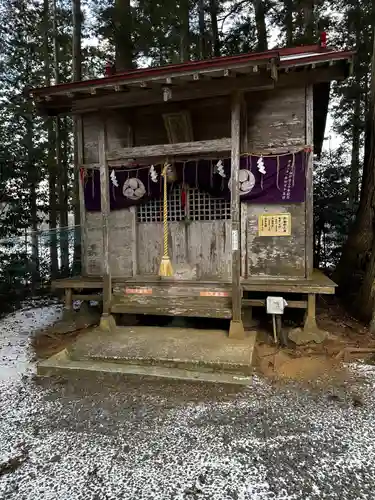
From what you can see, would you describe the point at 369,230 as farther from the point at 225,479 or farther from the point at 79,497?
the point at 79,497

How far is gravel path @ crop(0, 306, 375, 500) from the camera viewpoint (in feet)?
7.40

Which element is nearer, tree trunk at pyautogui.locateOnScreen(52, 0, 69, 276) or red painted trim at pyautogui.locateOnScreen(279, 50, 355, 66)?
red painted trim at pyautogui.locateOnScreen(279, 50, 355, 66)

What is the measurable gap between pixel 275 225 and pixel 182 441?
3611mm

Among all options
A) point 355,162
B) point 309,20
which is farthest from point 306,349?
point 309,20

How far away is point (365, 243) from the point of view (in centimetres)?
666

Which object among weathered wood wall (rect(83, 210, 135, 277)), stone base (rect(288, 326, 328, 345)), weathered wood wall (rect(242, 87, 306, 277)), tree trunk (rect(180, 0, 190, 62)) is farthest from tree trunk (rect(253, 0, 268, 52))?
stone base (rect(288, 326, 328, 345))

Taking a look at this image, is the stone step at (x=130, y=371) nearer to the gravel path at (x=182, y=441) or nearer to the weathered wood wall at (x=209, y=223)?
the gravel path at (x=182, y=441)

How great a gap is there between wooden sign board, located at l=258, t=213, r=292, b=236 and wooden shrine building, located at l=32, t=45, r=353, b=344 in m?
0.02

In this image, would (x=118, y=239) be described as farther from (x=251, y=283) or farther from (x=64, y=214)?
(x=64, y=214)

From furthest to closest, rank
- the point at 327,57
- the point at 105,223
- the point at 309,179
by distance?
the point at 105,223 → the point at 309,179 → the point at 327,57

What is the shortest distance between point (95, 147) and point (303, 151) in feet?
12.2

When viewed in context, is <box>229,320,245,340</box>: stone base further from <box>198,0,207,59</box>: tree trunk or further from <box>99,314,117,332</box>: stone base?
<box>198,0,207,59</box>: tree trunk

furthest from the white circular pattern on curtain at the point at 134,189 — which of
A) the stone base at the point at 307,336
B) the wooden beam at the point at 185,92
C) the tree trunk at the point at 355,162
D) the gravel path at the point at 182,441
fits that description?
the tree trunk at the point at 355,162

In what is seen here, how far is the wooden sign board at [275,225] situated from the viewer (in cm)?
534
